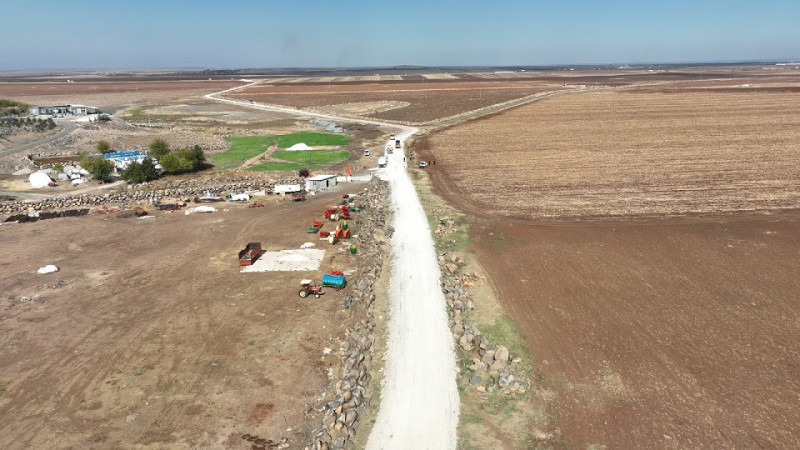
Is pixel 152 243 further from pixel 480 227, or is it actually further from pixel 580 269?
pixel 580 269

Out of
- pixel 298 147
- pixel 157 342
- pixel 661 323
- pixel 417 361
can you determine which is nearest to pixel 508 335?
pixel 417 361

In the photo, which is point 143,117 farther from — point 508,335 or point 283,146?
point 508,335

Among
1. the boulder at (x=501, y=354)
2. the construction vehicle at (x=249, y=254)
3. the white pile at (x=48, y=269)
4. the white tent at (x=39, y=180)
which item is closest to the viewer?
the boulder at (x=501, y=354)

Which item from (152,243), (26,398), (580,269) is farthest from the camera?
(152,243)

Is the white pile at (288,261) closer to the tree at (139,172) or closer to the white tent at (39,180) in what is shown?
the tree at (139,172)

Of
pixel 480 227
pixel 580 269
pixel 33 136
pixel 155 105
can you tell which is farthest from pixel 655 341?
pixel 155 105

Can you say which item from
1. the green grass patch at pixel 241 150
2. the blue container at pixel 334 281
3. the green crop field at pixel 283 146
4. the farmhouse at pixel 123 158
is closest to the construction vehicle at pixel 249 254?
the blue container at pixel 334 281
